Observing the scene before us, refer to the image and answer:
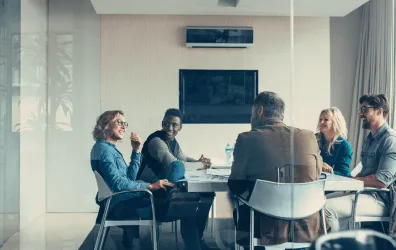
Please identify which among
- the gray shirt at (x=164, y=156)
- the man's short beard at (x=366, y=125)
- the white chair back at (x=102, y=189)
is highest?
the man's short beard at (x=366, y=125)

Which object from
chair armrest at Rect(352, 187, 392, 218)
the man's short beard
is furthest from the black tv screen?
chair armrest at Rect(352, 187, 392, 218)

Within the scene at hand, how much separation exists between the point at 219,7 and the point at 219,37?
240mm

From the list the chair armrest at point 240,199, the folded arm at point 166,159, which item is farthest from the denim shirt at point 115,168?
the chair armrest at point 240,199

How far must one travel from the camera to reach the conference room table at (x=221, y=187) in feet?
12.8

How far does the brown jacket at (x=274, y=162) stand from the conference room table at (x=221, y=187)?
0.08m

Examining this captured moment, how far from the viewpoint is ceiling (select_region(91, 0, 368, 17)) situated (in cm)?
397

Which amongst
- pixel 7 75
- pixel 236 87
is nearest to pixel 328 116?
pixel 236 87

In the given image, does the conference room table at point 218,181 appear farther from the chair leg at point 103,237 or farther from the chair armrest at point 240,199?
the chair leg at point 103,237

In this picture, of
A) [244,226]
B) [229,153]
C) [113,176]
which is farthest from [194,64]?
[244,226]

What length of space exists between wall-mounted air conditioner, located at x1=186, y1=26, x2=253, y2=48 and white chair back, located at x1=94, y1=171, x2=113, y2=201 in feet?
3.78

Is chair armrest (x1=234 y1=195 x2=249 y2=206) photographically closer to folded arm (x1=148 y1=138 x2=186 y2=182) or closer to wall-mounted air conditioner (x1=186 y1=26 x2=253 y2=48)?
folded arm (x1=148 y1=138 x2=186 y2=182)

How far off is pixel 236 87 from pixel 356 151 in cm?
101

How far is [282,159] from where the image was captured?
12.8 feet

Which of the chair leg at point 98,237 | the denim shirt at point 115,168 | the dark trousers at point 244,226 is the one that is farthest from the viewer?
the chair leg at point 98,237
